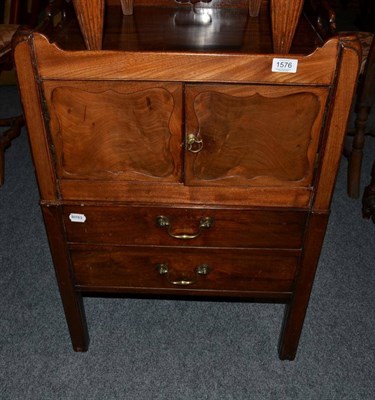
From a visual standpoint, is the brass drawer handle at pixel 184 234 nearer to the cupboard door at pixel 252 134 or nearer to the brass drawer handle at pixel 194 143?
the cupboard door at pixel 252 134

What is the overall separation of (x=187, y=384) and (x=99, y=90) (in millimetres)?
1046

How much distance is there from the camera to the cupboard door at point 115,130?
46.6 inches

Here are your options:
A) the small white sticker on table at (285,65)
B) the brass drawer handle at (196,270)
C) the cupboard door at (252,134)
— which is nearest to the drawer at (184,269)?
the brass drawer handle at (196,270)

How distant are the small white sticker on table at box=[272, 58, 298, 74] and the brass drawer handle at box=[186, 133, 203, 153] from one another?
25 centimetres

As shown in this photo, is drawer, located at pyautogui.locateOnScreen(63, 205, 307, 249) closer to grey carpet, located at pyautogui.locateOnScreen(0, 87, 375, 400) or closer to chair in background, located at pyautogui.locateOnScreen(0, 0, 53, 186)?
grey carpet, located at pyautogui.locateOnScreen(0, 87, 375, 400)

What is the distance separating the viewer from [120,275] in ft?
5.04

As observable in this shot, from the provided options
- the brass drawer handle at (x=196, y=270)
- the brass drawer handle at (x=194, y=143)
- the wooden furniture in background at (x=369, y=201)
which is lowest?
Answer: the wooden furniture in background at (x=369, y=201)

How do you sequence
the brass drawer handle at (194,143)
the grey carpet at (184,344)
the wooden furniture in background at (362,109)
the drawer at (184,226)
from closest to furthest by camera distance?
the brass drawer handle at (194,143) < the drawer at (184,226) < the grey carpet at (184,344) < the wooden furniture in background at (362,109)

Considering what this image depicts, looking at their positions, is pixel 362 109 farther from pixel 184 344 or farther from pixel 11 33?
pixel 11 33

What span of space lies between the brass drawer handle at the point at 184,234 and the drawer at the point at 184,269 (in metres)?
0.06

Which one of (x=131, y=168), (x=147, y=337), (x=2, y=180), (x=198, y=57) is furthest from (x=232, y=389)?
(x=2, y=180)

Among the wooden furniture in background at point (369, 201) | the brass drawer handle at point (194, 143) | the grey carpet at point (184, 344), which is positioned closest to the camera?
the brass drawer handle at point (194, 143)

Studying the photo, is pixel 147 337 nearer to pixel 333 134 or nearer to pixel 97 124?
pixel 97 124

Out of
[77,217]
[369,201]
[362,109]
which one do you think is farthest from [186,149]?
[362,109]
